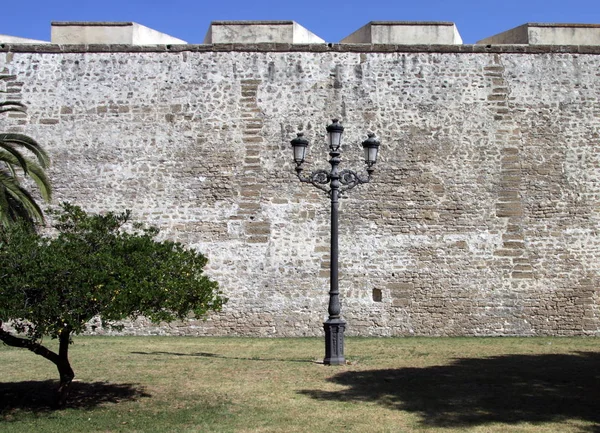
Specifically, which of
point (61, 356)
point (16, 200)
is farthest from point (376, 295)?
point (61, 356)

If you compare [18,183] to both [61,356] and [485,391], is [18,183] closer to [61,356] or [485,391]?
[61,356]

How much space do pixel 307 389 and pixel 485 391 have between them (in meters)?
1.84

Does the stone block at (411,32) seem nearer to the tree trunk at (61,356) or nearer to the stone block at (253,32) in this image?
the stone block at (253,32)

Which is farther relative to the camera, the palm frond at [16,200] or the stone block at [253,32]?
the stone block at [253,32]

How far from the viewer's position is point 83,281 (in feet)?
20.4

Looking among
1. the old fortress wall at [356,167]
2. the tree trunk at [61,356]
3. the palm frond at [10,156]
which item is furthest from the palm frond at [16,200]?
the tree trunk at [61,356]

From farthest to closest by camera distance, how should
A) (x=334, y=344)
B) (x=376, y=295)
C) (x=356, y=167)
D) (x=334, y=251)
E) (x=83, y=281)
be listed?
(x=356, y=167)
(x=376, y=295)
(x=334, y=251)
(x=334, y=344)
(x=83, y=281)

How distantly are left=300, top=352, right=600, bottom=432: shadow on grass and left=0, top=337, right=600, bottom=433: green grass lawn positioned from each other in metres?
0.01

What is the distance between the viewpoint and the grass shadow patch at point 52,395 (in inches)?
266

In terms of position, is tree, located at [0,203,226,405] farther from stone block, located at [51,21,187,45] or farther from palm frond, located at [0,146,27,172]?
stone block, located at [51,21,187,45]

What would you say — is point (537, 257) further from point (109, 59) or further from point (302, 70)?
point (109, 59)

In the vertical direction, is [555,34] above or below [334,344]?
above

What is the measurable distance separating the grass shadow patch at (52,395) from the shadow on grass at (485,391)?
74.3 inches

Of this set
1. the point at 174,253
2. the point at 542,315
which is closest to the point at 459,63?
the point at 542,315
